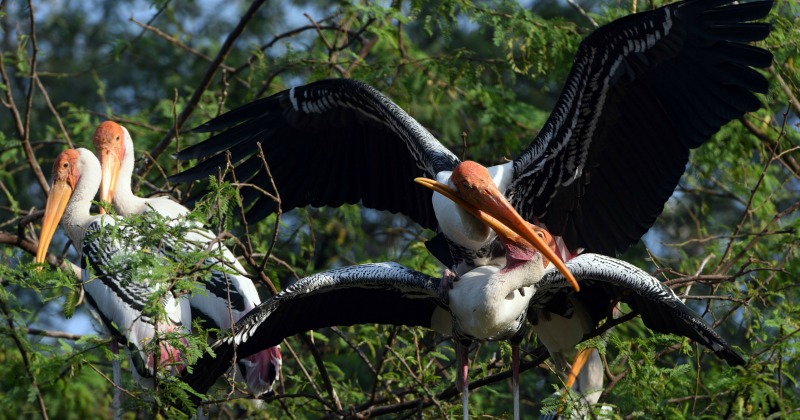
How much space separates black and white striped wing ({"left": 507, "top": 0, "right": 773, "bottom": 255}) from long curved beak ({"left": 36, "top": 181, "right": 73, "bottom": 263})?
9.03ft

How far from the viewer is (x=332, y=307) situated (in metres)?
6.10

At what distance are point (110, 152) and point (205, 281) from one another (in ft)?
5.88

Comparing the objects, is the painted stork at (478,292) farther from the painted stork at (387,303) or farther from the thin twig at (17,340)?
the thin twig at (17,340)

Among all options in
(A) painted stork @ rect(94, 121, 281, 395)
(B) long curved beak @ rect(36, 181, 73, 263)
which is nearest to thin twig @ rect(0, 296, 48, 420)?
(A) painted stork @ rect(94, 121, 281, 395)

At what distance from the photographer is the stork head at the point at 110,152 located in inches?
295

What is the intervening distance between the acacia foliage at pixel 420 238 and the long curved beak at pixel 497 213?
0.62 meters

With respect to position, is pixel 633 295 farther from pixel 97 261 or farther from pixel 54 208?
pixel 54 208

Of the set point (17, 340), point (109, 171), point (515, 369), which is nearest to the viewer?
point (17, 340)

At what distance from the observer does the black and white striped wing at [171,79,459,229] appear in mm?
6844

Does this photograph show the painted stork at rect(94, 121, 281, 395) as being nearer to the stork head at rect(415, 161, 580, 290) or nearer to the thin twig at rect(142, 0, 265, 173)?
the thin twig at rect(142, 0, 265, 173)

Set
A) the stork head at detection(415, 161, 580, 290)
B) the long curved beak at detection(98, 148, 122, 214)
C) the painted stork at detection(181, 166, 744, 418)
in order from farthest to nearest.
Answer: the long curved beak at detection(98, 148, 122, 214)
the stork head at detection(415, 161, 580, 290)
the painted stork at detection(181, 166, 744, 418)

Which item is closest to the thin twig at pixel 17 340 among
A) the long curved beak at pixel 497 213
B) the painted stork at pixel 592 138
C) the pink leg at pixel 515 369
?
the painted stork at pixel 592 138

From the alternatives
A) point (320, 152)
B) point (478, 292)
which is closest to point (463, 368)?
point (478, 292)

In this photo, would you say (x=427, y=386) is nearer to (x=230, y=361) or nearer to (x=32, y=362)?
(x=230, y=361)
